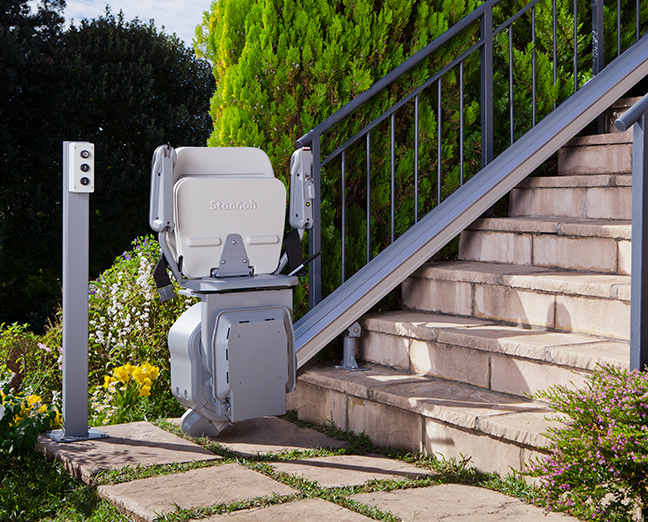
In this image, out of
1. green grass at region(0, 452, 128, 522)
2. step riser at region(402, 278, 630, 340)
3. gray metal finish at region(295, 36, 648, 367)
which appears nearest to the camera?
green grass at region(0, 452, 128, 522)

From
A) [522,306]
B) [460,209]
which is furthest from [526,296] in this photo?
[460,209]

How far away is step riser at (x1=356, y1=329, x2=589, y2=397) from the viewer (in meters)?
3.02

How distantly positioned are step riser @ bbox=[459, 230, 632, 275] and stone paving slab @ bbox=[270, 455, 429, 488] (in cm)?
143

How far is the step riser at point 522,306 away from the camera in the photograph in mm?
3180

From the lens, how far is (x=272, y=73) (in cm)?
409

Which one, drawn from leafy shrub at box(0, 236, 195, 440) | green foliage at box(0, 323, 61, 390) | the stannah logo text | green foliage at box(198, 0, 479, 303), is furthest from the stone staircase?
green foliage at box(0, 323, 61, 390)

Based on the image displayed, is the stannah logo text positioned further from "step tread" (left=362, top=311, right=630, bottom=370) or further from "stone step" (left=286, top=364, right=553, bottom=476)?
"step tread" (left=362, top=311, right=630, bottom=370)

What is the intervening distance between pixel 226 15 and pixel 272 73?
1.48ft

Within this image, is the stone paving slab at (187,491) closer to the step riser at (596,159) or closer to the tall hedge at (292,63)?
the tall hedge at (292,63)

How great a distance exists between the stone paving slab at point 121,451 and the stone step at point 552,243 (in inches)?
77.7

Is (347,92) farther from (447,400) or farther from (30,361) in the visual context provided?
(30,361)

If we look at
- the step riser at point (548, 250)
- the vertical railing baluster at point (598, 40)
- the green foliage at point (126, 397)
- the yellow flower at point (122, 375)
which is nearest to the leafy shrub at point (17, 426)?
the green foliage at point (126, 397)

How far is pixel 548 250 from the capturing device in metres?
3.91

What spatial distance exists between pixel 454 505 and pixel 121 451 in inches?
56.2
